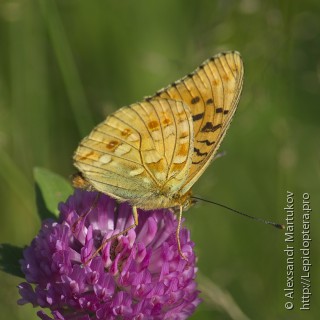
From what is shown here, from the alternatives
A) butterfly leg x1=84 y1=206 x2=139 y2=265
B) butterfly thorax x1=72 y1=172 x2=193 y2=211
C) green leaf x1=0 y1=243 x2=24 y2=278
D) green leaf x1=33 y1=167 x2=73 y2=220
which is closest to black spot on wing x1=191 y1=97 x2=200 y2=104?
butterfly thorax x1=72 y1=172 x2=193 y2=211

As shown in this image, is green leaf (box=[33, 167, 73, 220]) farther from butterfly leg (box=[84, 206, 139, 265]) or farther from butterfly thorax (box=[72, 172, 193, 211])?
butterfly leg (box=[84, 206, 139, 265])

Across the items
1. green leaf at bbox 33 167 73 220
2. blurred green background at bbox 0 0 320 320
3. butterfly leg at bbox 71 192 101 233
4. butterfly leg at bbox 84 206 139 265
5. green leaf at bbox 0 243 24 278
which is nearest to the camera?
butterfly leg at bbox 84 206 139 265

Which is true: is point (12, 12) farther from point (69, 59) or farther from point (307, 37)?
point (307, 37)

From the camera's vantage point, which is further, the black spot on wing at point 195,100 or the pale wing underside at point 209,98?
the black spot on wing at point 195,100

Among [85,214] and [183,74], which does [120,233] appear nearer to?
[85,214]

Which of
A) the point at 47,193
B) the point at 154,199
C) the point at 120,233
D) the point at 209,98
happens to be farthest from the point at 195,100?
the point at 47,193

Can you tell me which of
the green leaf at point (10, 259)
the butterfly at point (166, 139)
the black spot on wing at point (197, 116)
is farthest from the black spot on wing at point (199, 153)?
the green leaf at point (10, 259)

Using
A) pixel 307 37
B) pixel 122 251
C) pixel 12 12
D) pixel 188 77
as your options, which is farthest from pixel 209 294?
pixel 12 12

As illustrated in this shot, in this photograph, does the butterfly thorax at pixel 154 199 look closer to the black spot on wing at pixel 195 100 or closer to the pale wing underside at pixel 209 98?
the pale wing underside at pixel 209 98
